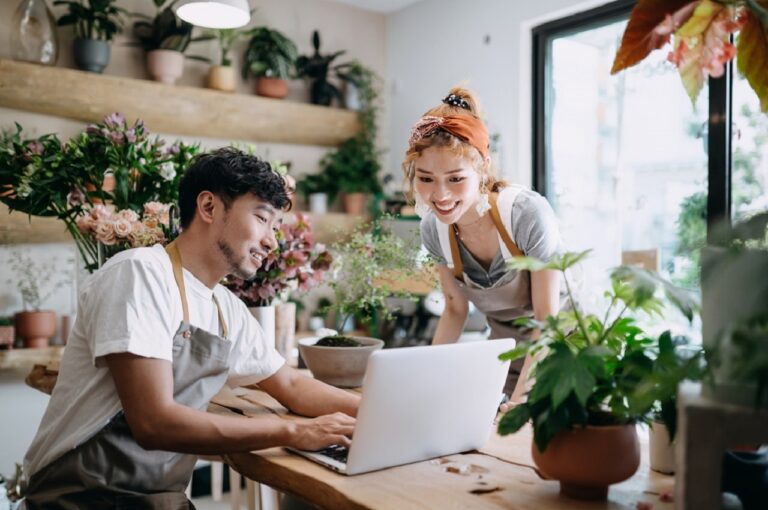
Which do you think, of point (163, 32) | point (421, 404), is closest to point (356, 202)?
point (163, 32)

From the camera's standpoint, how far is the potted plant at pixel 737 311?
0.75m

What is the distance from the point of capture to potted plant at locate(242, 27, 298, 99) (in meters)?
4.50

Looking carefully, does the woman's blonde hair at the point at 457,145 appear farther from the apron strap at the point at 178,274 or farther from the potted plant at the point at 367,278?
the apron strap at the point at 178,274

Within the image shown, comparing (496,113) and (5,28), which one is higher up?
(5,28)

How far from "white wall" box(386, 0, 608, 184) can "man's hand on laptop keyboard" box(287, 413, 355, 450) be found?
122 inches

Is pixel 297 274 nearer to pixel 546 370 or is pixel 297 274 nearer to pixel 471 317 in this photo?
pixel 546 370

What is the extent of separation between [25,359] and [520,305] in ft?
8.92

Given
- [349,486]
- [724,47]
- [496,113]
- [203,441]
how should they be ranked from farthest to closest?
[496,113]
[203,441]
[349,486]
[724,47]

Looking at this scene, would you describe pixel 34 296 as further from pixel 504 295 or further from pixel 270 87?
pixel 504 295

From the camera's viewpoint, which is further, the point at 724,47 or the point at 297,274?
the point at 297,274

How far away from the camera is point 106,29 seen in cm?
384

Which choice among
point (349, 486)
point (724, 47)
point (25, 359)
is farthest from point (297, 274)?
point (25, 359)

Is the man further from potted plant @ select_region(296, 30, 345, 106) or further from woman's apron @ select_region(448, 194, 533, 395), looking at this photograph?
potted plant @ select_region(296, 30, 345, 106)

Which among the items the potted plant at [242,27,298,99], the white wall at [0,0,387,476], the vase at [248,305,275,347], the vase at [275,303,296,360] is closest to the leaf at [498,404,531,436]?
the vase at [248,305,275,347]
